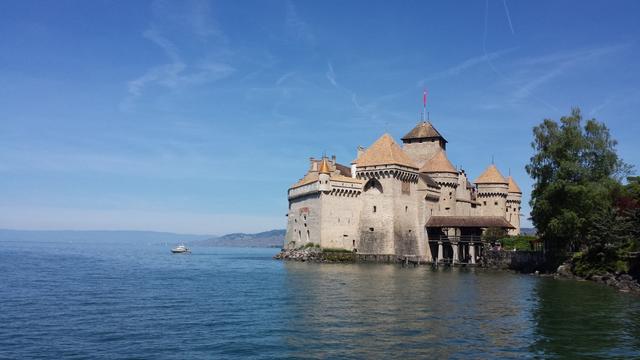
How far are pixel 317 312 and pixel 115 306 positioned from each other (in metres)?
9.99

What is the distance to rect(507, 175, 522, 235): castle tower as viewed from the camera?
84.3 meters

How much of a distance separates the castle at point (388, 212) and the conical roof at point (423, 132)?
5985 mm

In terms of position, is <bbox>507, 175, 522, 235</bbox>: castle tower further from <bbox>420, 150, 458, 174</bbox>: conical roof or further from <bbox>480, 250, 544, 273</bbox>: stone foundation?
<bbox>480, 250, 544, 273</bbox>: stone foundation

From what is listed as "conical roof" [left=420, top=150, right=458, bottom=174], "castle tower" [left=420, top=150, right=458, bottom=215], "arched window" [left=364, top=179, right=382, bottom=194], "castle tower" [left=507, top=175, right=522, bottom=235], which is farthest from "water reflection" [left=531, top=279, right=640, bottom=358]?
"castle tower" [left=507, top=175, right=522, bottom=235]

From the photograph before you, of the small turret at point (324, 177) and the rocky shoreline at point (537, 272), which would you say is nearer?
the rocky shoreline at point (537, 272)

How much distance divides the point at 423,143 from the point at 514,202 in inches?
779

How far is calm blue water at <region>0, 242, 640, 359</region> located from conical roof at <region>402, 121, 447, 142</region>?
122 feet

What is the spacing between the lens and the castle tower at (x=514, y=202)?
277 ft

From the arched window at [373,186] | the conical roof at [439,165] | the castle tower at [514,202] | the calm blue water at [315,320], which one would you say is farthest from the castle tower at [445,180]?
the calm blue water at [315,320]

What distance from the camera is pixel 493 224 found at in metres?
60.3

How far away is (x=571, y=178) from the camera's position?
159ft

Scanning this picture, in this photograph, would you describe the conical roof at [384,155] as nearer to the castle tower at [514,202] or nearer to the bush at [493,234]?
the bush at [493,234]

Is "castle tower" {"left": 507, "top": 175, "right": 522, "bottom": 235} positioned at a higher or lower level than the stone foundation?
higher

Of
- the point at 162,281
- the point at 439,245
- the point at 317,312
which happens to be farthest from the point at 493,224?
the point at 317,312
